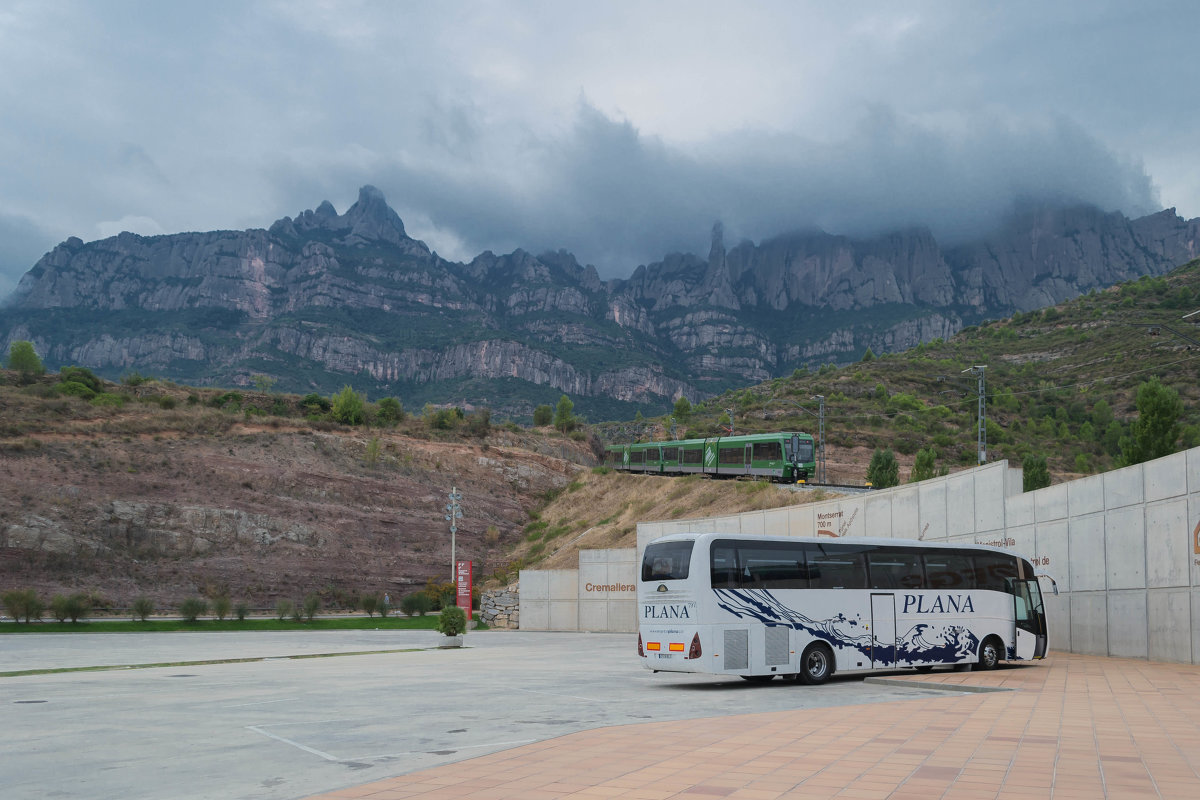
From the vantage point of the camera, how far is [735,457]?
2473 inches

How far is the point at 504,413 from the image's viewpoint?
17525 cm

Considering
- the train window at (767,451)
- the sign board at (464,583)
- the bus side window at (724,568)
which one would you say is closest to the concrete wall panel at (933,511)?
the bus side window at (724,568)

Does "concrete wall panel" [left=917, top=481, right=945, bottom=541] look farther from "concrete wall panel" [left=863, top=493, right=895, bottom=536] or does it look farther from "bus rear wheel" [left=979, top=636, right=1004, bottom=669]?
"bus rear wheel" [left=979, top=636, right=1004, bottom=669]

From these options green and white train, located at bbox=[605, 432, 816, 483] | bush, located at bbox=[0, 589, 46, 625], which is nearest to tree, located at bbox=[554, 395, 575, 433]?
green and white train, located at bbox=[605, 432, 816, 483]

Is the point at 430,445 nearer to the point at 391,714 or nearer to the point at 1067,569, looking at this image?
the point at 1067,569

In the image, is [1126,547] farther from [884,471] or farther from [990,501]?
[884,471]

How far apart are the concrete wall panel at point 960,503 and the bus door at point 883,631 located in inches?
440

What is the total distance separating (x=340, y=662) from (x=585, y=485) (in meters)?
55.0

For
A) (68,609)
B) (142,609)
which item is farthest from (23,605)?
(142,609)

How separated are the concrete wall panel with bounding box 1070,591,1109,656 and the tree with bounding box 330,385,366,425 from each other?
77.4 meters

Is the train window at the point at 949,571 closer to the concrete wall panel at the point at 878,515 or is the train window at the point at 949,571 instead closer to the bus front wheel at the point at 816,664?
the bus front wheel at the point at 816,664

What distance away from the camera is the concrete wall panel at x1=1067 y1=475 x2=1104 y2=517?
2552 centimetres

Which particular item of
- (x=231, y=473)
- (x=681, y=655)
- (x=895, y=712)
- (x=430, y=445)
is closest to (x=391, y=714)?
(x=681, y=655)

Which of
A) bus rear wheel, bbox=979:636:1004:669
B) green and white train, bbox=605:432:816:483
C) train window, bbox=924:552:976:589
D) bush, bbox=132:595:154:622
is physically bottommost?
bush, bbox=132:595:154:622
